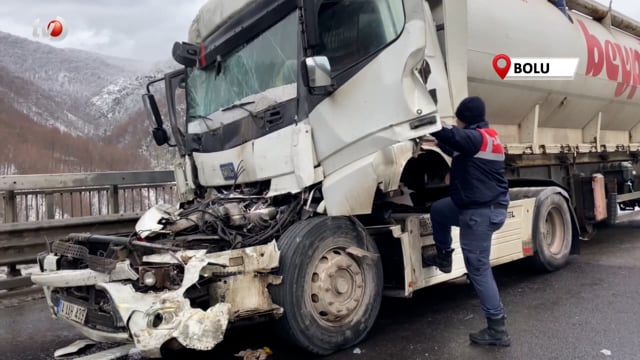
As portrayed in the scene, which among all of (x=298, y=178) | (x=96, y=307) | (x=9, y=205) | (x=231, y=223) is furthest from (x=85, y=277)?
(x=9, y=205)

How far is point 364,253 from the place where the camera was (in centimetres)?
393

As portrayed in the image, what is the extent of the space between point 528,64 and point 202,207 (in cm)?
383

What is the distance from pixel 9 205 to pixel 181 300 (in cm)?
433

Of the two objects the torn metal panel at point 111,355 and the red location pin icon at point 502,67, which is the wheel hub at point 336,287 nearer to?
the torn metal panel at point 111,355

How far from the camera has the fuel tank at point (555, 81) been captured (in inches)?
205

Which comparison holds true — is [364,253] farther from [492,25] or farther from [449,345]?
[492,25]

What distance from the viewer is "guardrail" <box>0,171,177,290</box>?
604 cm

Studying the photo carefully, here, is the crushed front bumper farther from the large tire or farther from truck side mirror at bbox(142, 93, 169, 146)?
truck side mirror at bbox(142, 93, 169, 146)

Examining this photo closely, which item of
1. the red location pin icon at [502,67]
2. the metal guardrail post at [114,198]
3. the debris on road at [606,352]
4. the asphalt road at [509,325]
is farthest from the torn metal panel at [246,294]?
the metal guardrail post at [114,198]

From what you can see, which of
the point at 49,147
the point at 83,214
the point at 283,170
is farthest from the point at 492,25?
the point at 49,147

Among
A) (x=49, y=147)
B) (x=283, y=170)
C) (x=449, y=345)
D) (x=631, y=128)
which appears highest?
(x=49, y=147)

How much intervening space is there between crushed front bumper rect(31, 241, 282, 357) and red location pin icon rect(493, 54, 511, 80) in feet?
10.4

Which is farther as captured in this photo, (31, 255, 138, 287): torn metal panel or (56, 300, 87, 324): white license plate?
(56, 300, 87, 324): white license plate

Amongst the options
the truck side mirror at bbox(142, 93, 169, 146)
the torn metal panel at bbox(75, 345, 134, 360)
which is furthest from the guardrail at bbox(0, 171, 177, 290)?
the torn metal panel at bbox(75, 345, 134, 360)
